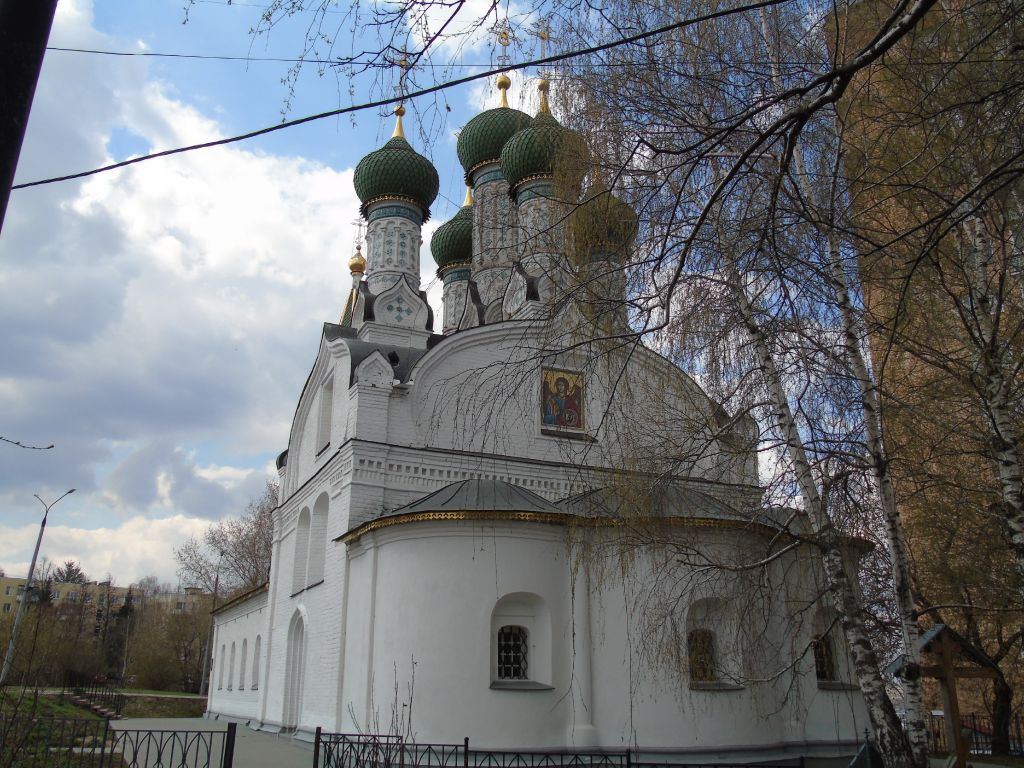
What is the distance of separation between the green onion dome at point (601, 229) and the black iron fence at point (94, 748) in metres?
4.70

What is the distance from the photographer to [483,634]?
33.8 ft

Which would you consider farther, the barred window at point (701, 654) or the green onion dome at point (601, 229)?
the barred window at point (701, 654)

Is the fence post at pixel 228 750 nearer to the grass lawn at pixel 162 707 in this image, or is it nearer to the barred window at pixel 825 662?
the barred window at pixel 825 662

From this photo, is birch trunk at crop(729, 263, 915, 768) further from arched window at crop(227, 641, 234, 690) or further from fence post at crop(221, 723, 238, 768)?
arched window at crop(227, 641, 234, 690)

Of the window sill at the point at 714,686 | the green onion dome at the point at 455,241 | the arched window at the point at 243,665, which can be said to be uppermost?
the green onion dome at the point at 455,241

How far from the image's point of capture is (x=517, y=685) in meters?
10.2

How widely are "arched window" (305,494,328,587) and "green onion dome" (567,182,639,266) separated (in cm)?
906

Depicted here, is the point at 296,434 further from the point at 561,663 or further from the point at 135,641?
the point at 135,641

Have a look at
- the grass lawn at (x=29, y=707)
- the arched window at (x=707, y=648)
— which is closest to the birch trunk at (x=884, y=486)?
the arched window at (x=707, y=648)

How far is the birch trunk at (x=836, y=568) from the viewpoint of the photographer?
579cm

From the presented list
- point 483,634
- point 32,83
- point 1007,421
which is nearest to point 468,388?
point 483,634

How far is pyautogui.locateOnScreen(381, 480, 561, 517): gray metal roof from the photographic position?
1084cm

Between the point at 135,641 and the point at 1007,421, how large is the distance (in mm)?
44804

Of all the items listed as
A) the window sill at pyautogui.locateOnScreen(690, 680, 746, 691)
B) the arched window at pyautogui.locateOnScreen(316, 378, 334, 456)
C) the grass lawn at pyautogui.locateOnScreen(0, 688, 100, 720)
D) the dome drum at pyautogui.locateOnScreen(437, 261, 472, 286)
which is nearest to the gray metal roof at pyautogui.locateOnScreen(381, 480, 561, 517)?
the window sill at pyautogui.locateOnScreen(690, 680, 746, 691)
